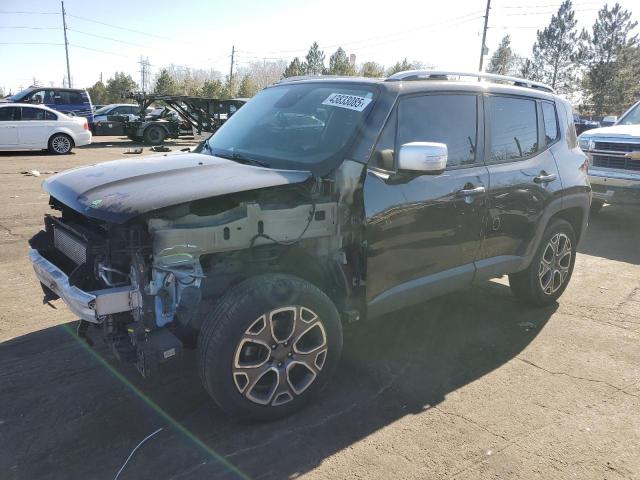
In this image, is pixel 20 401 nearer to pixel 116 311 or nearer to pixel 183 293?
pixel 116 311

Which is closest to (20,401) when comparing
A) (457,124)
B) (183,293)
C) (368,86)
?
(183,293)

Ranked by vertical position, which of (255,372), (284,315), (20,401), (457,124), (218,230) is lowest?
(20,401)

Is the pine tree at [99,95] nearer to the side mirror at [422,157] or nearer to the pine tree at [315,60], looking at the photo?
the pine tree at [315,60]

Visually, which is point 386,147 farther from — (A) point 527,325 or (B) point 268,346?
(A) point 527,325

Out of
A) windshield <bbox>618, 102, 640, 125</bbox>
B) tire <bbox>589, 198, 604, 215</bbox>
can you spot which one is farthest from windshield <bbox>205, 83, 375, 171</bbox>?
windshield <bbox>618, 102, 640, 125</bbox>

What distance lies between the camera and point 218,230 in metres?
2.91

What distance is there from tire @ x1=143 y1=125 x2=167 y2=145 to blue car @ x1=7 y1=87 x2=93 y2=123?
8.47 ft

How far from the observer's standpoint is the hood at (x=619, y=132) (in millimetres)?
8367

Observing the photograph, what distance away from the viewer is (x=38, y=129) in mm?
16531

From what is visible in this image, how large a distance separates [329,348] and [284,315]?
1.33 feet

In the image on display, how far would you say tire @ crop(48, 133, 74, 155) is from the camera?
16969 mm

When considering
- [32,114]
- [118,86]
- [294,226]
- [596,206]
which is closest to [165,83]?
[118,86]

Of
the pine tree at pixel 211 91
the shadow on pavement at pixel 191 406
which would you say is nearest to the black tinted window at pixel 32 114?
the shadow on pavement at pixel 191 406

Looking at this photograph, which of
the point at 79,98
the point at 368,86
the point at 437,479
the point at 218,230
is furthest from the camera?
the point at 79,98
